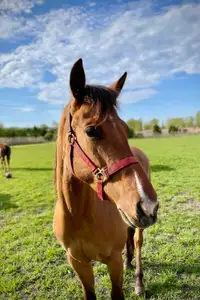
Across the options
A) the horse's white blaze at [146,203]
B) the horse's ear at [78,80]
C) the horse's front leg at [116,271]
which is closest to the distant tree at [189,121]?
the horse's front leg at [116,271]

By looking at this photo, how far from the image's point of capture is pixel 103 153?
162 cm

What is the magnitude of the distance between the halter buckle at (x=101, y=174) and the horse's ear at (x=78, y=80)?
1.92ft

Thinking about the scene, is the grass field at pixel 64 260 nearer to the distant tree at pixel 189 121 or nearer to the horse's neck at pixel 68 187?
the horse's neck at pixel 68 187

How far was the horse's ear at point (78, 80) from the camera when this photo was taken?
1703mm

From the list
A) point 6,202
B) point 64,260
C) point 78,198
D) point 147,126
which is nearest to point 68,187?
point 78,198

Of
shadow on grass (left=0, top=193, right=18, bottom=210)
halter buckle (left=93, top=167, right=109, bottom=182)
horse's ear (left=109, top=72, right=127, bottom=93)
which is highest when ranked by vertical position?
horse's ear (left=109, top=72, right=127, bottom=93)

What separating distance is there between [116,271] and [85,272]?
36cm

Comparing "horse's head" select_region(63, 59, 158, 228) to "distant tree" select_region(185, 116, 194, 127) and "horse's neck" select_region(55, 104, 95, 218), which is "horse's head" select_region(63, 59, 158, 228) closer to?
"horse's neck" select_region(55, 104, 95, 218)

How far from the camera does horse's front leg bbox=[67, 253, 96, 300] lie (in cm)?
249

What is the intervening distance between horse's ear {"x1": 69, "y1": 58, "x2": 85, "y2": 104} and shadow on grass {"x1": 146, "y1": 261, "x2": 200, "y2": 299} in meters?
2.88

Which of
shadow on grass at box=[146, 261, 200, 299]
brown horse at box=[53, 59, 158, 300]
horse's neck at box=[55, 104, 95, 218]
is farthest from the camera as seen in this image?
shadow on grass at box=[146, 261, 200, 299]

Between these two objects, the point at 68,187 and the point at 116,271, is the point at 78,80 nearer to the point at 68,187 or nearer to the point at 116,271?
the point at 68,187

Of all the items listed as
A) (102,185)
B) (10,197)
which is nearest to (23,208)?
(10,197)

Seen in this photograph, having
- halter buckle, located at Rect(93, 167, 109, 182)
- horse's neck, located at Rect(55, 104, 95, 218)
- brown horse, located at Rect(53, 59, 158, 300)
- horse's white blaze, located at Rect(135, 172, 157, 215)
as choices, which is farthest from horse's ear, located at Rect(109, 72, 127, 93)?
horse's white blaze, located at Rect(135, 172, 157, 215)
